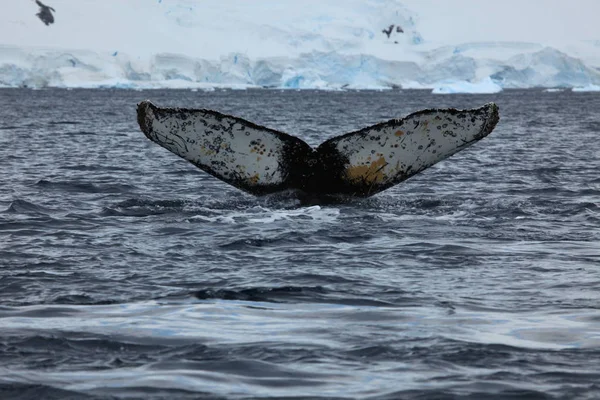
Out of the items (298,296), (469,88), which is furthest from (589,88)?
(298,296)

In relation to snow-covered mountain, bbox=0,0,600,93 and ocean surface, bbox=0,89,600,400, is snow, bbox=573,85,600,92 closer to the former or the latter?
snow-covered mountain, bbox=0,0,600,93

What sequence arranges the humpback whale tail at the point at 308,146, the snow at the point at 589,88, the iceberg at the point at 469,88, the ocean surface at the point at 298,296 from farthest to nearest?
the snow at the point at 589,88, the iceberg at the point at 469,88, the humpback whale tail at the point at 308,146, the ocean surface at the point at 298,296

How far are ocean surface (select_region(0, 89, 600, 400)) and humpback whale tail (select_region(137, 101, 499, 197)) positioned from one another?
1.78 feet

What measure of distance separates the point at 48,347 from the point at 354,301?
2007 millimetres

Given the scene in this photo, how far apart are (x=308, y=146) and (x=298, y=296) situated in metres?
2.84

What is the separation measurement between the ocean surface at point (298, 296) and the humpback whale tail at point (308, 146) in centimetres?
54

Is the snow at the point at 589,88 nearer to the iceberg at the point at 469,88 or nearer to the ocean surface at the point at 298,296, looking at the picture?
the iceberg at the point at 469,88

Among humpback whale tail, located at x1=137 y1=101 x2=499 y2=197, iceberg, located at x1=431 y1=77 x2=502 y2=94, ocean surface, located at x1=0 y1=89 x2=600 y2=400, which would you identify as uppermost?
iceberg, located at x1=431 y1=77 x2=502 y2=94

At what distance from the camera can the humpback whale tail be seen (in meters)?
8.80

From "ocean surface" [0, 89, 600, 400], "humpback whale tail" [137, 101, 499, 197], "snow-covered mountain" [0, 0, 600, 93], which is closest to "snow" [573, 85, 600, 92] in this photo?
"snow-covered mountain" [0, 0, 600, 93]

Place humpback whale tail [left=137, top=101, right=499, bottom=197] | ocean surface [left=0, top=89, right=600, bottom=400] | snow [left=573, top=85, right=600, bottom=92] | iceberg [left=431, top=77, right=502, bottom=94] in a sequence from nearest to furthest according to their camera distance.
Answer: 1. ocean surface [left=0, top=89, right=600, bottom=400]
2. humpback whale tail [left=137, top=101, right=499, bottom=197]
3. iceberg [left=431, top=77, right=502, bottom=94]
4. snow [left=573, top=85, right=600, bottom=92]

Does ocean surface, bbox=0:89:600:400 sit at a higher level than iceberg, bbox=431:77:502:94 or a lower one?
lower

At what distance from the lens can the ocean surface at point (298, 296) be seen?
464 cm

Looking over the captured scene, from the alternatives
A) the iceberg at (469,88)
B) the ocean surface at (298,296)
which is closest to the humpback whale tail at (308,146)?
the ocean surface at (298,296)
